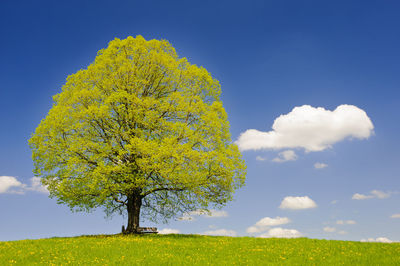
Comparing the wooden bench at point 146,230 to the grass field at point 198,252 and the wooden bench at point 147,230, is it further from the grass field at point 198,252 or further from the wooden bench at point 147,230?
the grass field at point 198,252

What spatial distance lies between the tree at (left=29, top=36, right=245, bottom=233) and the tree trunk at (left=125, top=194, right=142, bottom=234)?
8cm

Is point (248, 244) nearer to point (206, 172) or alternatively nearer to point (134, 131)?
point (206, 172)

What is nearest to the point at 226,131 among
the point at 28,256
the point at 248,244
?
the point at 248,244

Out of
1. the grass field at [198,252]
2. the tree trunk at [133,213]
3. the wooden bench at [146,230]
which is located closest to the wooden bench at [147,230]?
the wooden bench at [146,230]

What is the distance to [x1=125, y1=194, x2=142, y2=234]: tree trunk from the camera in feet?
95.5

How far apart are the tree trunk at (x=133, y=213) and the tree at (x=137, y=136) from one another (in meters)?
Result: 0.08

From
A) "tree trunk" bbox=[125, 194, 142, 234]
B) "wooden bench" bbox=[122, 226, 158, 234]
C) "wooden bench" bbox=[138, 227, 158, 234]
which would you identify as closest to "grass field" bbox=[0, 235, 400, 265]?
"tree trunk" bbox=[125, 194, 142, 234]

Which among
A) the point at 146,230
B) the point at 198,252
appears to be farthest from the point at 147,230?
the point at 198,252

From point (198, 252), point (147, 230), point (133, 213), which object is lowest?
point (198, 252)

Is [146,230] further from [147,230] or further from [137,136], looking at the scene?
[137,136]

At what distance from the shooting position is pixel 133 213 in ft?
96.6

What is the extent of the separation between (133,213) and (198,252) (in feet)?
33.7

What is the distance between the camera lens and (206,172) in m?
27.3

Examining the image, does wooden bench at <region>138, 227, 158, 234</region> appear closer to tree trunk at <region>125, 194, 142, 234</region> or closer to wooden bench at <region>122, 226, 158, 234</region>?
wooden bench at <region>122, 226, 158, 234</region>
